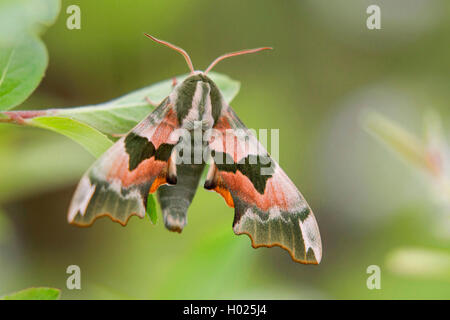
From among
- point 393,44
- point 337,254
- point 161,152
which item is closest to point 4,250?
point 161,152

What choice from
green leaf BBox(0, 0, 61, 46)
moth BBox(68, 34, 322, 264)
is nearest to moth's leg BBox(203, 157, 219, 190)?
moth BBox(68, 34, 322, 264)

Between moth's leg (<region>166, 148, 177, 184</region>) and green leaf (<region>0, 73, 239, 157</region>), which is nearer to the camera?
green leaf (<region>0, 73, 239, 157</region>)

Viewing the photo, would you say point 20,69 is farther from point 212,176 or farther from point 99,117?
point 212,176

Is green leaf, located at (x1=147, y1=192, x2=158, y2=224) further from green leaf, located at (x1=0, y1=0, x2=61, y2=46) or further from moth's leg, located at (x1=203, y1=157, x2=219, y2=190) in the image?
green leaf, located at (x1=0, y1=0, x2=61, y2=46)

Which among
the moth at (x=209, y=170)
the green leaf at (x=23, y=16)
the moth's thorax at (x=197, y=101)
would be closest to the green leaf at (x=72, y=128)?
the moth at (x=209, y=170)

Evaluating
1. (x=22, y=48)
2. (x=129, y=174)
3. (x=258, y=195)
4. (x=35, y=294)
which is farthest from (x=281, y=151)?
(x=35, y=294)

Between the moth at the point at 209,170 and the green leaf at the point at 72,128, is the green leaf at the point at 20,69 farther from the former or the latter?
the moth at the point at 209,170

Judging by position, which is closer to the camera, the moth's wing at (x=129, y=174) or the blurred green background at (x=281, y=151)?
the moth's wing at (x=129, y=174)
